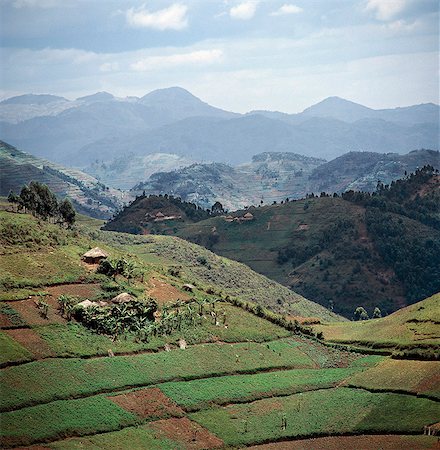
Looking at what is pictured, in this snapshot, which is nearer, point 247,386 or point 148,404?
point 148,404

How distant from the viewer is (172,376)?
223ft

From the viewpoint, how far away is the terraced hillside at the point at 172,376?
5719 centimetres

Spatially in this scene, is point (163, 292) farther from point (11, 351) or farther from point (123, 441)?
point (123, 441)

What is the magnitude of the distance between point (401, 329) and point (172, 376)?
34555 millimetres

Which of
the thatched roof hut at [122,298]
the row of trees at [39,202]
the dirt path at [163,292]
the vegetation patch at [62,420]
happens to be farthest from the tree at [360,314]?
the vegetation patch at [62,420]

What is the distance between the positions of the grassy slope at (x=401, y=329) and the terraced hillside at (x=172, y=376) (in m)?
4.21

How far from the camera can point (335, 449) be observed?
56969 mm

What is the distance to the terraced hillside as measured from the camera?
188 ft

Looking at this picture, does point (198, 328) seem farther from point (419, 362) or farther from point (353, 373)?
point (419, 362)

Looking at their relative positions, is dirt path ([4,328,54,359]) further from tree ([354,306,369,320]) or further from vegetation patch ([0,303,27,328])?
tree ([354,306,369,320])

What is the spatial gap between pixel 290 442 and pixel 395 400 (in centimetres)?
1313

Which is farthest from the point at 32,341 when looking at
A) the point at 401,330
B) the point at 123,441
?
the point at 401,330

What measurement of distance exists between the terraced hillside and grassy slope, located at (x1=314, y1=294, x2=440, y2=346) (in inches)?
166

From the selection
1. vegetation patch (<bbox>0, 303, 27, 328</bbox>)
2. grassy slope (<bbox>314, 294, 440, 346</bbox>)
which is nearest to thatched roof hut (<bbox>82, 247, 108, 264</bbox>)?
vegetation patch (<bbox>0, 303, 27, 328</bbox>)
